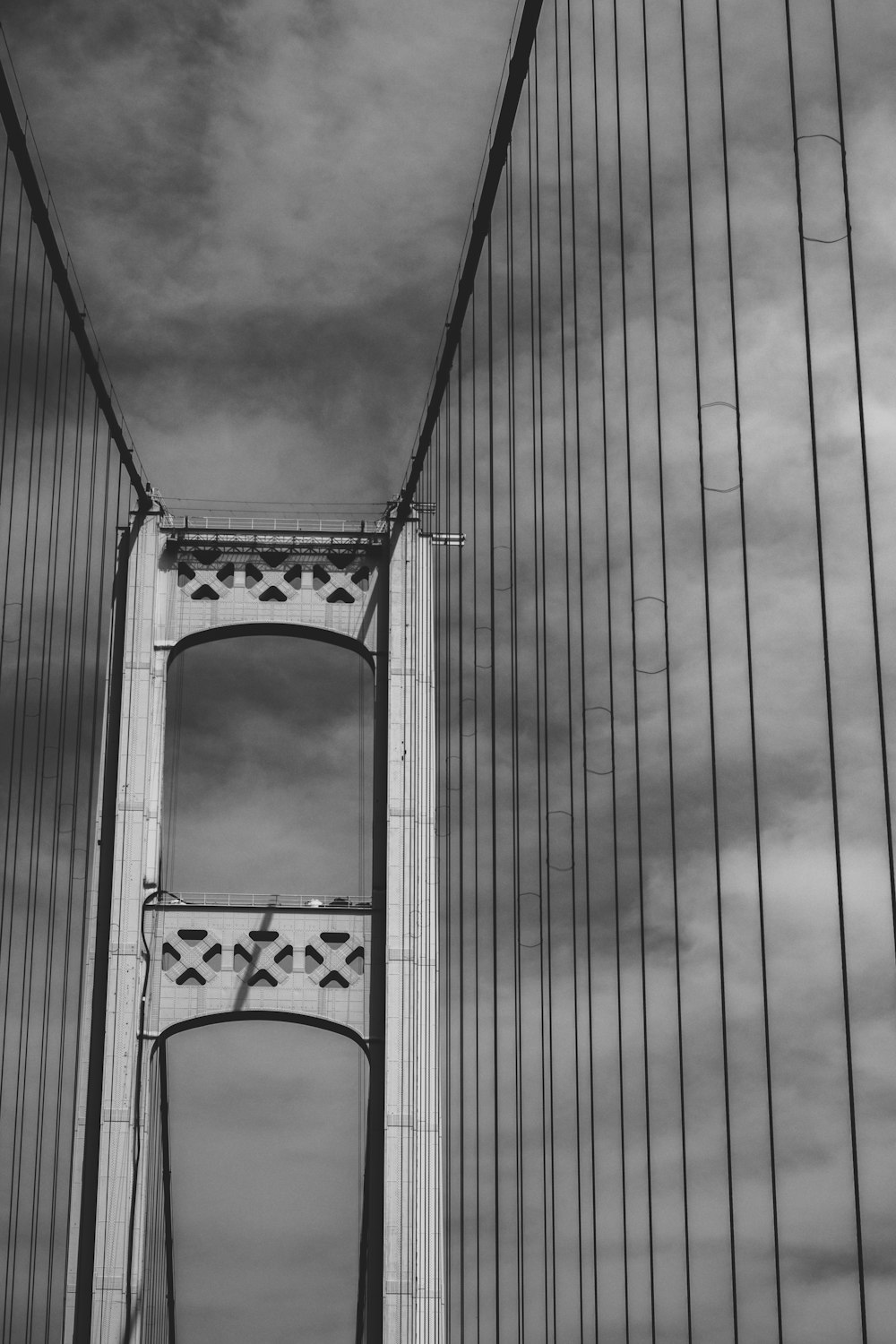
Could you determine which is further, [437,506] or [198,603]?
[198,603]

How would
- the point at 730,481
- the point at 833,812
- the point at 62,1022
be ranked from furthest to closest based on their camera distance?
the point at 62,1022 → the point at 730,481 → the point at 833,812

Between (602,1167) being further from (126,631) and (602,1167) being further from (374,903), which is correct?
(126,631)

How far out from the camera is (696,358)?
792 centimetres

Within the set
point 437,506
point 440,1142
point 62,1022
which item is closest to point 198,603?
point 437,506

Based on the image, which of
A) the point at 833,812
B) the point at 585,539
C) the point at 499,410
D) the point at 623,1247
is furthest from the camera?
the point at 499,410

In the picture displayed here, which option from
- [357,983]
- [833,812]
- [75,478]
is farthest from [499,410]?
[833,812]

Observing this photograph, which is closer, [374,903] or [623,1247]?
[623,1247]

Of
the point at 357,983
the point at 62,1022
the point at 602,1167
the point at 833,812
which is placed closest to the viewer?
the point at 833,812

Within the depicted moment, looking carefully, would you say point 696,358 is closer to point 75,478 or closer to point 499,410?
point 499,410

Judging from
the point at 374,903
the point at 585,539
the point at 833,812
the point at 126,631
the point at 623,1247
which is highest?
the point at 126,631

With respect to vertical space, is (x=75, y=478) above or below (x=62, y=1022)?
above

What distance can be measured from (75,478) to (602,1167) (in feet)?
30.4

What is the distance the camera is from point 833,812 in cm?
586

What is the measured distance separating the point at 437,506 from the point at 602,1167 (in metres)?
9.46
